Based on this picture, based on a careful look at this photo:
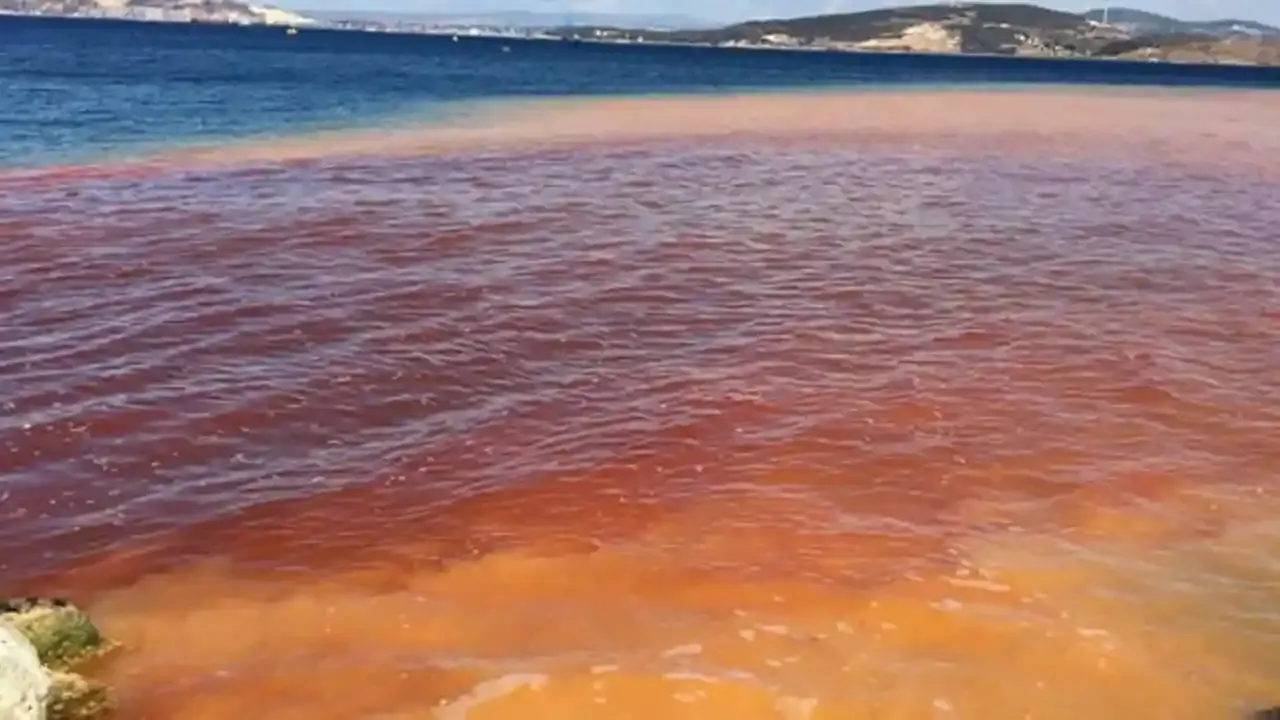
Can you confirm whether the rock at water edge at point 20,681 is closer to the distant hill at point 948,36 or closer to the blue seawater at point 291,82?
the blue seawater at point 291,82

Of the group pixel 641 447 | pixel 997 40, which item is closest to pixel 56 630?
pixel 641 447

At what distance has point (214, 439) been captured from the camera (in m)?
10.7

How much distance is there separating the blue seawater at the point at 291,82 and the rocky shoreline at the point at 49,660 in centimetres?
2309

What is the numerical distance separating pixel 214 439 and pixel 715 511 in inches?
193

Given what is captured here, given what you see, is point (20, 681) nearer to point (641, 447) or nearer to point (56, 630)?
point (56, 630)

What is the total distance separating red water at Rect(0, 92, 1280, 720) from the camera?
23.9 ft

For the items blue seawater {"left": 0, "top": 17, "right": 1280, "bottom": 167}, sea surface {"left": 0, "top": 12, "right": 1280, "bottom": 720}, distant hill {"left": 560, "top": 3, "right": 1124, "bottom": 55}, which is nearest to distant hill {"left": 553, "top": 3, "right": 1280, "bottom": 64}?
distant hill {"left": 560, "top": 3, "right": 1124, "bottom": 55}

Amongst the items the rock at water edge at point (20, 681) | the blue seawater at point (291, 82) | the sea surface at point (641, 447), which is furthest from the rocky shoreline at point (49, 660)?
the blue seawater at point (291, 82)

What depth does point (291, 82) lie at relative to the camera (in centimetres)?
5884

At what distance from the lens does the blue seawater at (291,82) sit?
113 ft

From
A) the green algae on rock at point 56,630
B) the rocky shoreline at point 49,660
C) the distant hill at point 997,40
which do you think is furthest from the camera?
the distant hill at point 997,40

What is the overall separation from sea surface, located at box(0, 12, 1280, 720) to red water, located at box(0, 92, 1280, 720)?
5 centimetres

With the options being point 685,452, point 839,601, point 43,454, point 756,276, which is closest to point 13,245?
point 43,454

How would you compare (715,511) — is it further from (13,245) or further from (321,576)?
(13,245)
